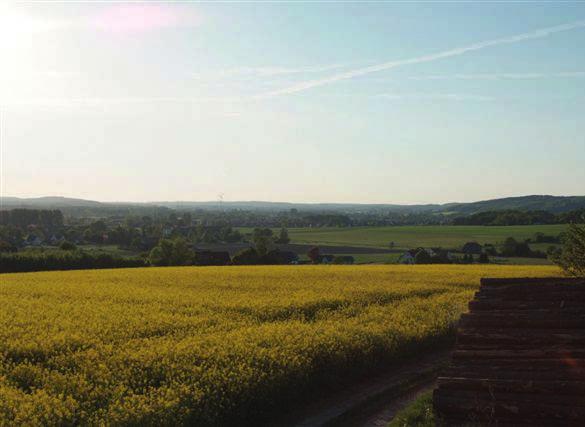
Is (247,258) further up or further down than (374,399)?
further down

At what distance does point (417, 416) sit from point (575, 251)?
21.2m

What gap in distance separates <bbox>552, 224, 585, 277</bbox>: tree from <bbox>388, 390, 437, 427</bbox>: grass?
63.6 feet

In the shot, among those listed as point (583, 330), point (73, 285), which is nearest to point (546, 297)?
point (583, 330)

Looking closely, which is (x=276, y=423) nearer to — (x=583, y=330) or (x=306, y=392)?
(x=306, y=392)

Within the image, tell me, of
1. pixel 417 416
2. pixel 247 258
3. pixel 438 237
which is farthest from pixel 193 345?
pixel 438 237

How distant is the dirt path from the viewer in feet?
32.7

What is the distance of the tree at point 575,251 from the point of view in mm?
26047

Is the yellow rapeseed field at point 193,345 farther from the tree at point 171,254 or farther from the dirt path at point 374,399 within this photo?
the tree at point 171,254

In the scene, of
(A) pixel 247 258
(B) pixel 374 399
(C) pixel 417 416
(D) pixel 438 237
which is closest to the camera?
(C) pixel 417 416

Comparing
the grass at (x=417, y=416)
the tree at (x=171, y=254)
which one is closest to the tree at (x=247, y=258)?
the tree at (x=171, y=254)

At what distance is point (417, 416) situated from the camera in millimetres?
9367

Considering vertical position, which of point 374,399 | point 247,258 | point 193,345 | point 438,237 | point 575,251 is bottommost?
point 247,258

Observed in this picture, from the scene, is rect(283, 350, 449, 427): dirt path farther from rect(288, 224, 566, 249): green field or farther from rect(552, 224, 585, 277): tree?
rect(288, 224, 566, 249): green field

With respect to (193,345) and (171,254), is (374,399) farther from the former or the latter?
(171,254)
